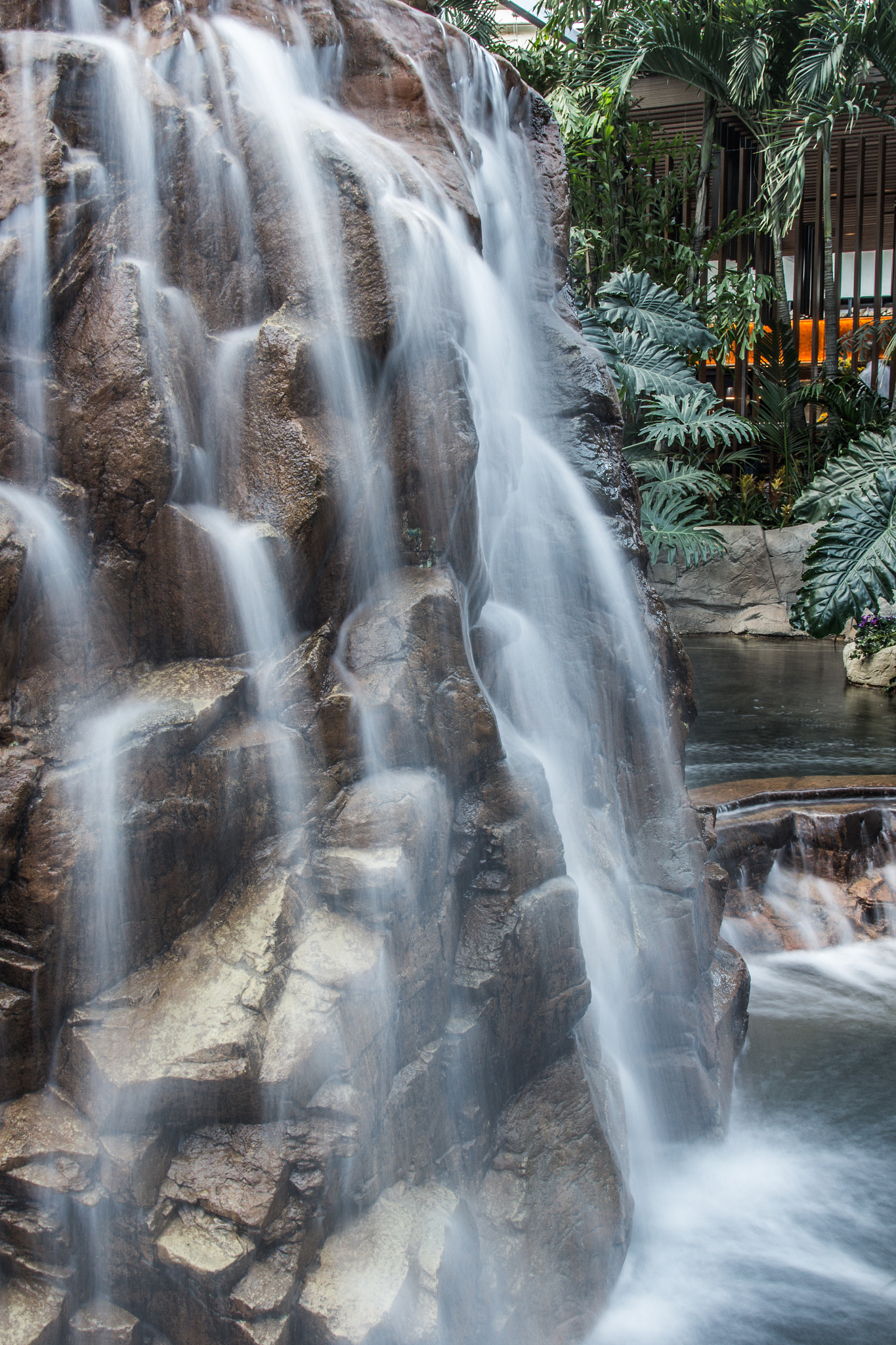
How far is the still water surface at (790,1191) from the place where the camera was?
300cm

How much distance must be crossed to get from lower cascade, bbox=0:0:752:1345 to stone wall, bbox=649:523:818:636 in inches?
389

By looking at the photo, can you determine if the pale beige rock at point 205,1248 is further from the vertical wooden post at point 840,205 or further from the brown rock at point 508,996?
the vertical wooden post at point 840,205

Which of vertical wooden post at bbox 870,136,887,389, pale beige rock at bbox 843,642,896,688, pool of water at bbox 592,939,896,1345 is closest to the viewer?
pool of water at bbox 592,939,896,1345

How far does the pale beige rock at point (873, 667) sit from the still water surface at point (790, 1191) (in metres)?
4.61

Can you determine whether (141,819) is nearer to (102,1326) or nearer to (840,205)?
(102,1326)

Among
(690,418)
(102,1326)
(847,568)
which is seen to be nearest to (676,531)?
(690,418)

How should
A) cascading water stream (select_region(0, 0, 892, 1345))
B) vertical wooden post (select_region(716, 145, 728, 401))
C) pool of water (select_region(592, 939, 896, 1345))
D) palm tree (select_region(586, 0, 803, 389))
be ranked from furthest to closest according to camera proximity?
vertical wooden post (select_region(716, 145, 728, 401)) → palm tree (select_region(586, 0, 803, 389)) → pool of water (select_region(592, 939, 896, 1345)) → cascading water stream (select_region(0, 0, 892, 1345))

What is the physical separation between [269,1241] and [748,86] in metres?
13.9

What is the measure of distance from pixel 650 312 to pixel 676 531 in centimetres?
227

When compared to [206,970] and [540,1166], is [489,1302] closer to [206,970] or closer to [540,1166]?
[540,1166]

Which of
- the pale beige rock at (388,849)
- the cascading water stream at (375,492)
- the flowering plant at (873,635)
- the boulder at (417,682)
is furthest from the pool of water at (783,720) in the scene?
the pale beige rock at (388,849)

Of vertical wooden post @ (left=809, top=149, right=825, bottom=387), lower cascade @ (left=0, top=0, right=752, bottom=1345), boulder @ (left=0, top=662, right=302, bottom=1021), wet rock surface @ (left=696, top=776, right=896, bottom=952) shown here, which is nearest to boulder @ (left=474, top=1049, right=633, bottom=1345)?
lower cascade @ (left=0, top=0, right=752, bottom=1345)

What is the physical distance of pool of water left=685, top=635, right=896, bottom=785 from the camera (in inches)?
268

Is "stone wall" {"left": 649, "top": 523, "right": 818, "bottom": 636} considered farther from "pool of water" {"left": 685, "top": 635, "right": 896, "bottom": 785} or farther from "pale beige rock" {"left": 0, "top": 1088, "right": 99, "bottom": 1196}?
"pale beige rock" {"left": 0, "top": 1088, "right": 99, "bottom": 1196}
